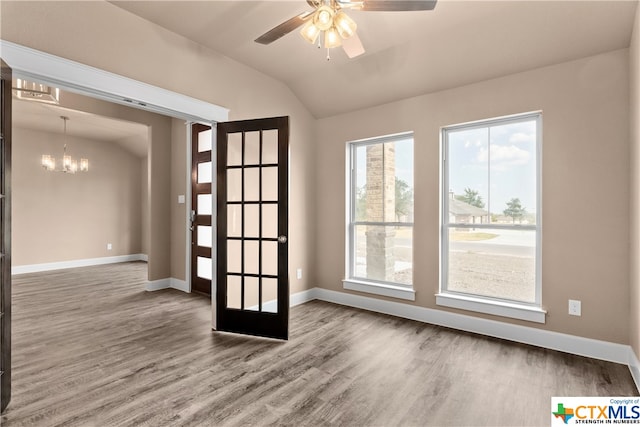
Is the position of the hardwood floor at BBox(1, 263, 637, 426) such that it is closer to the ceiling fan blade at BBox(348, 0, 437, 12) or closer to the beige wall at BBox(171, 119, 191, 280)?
the beige wall at BBox(171, 119, 191, 280)

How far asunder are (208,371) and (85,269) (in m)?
5.73

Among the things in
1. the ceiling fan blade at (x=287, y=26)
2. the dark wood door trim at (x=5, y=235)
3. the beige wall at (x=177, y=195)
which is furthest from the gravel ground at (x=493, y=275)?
the beige wall at (x=177, y=195)

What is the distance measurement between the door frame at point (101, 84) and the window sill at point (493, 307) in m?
2.47

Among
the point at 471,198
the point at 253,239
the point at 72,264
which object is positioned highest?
the point at 471,198

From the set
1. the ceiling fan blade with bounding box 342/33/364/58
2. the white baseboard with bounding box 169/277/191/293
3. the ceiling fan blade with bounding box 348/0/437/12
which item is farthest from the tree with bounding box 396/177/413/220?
the white baseboard with bounding box 169/277/191/293

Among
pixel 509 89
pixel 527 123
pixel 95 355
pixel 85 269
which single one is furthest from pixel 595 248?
pixel 85 269

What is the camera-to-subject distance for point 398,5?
6.02 feet

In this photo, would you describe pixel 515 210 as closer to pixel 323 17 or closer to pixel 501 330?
pixel 501 330

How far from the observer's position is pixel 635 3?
2.26 meters

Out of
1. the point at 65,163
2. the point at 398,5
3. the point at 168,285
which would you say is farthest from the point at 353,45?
the point at 65,163

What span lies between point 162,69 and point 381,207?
2749 mm

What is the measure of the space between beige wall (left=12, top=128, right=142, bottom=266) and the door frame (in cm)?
528

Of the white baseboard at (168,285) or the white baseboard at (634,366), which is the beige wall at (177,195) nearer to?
the white baseboard at (168,285)

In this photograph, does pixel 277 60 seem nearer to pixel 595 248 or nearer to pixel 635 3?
pixel 635 3
